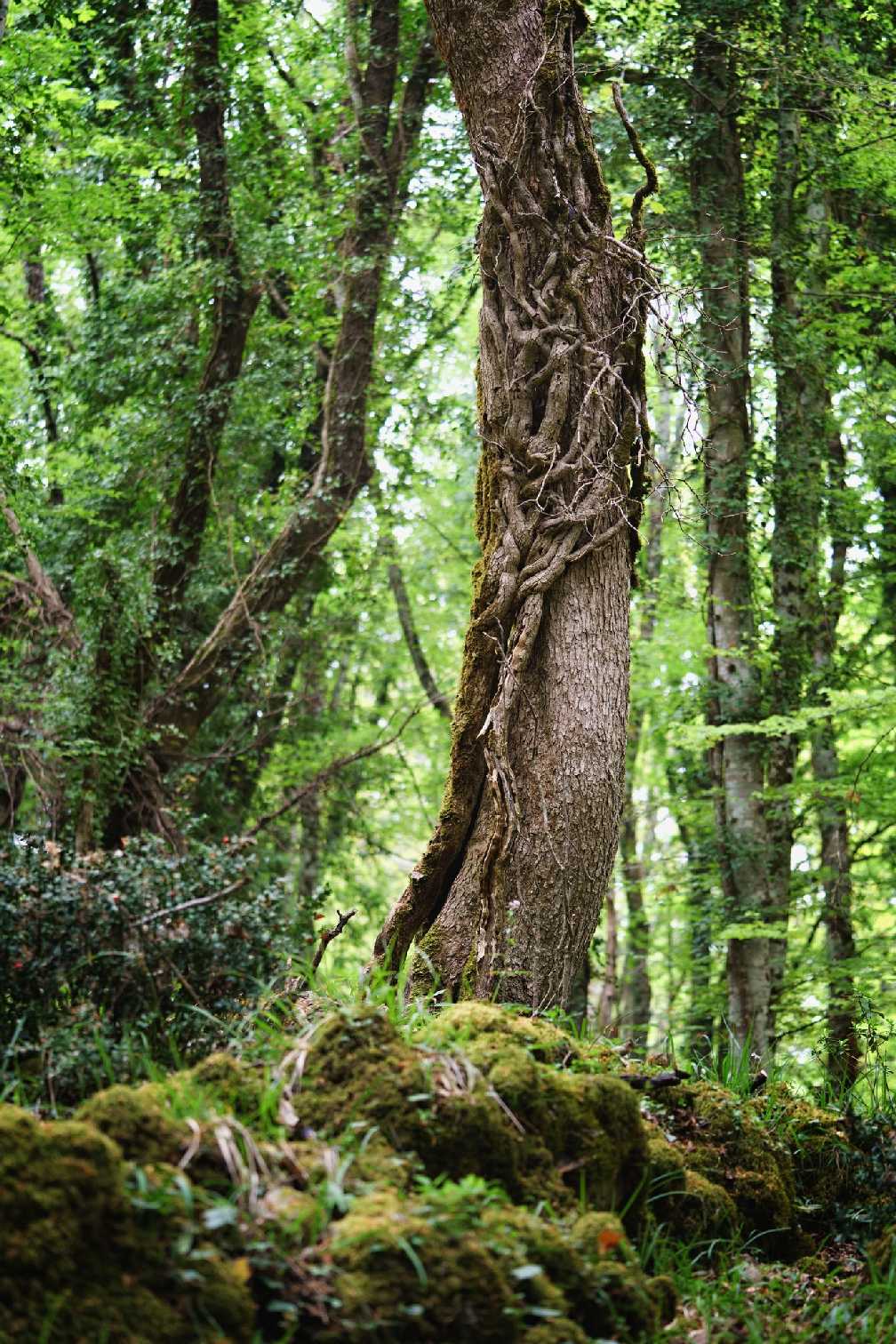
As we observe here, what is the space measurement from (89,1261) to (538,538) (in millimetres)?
3588

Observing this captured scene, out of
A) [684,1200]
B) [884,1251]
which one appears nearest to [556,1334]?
[684,1200]

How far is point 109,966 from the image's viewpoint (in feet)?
13.0

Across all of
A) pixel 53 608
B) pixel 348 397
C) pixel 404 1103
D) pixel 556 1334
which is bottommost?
pixel 556 1334

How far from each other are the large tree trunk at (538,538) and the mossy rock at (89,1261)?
254 cm

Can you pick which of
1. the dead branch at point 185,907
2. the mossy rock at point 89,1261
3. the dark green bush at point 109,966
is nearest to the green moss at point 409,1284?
the mossy rock at point 89,1261

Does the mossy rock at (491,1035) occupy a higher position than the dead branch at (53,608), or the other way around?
the dead branch at (53,608)

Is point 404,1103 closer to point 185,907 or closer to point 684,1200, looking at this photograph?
point 185,907

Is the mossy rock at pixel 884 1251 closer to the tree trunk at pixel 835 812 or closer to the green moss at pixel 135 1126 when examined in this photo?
the green moss at pixel 135 1126

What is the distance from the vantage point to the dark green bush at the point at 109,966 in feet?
12.1

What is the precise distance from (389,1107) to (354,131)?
1156cm

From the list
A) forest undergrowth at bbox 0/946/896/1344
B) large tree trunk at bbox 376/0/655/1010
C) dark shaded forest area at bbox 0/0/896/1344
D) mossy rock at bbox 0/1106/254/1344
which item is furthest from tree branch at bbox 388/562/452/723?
mossy rock at bbox 0/1106/254/1344

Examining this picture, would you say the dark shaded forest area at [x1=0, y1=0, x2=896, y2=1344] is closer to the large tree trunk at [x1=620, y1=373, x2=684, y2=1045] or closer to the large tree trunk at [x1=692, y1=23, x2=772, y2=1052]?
the large tree trunk at [x1=692, y1=23, x2=772, y2=1052]

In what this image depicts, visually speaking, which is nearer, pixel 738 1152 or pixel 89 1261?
pixel 89 1261

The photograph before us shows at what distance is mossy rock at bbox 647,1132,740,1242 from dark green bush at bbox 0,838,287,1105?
4.68 ft
